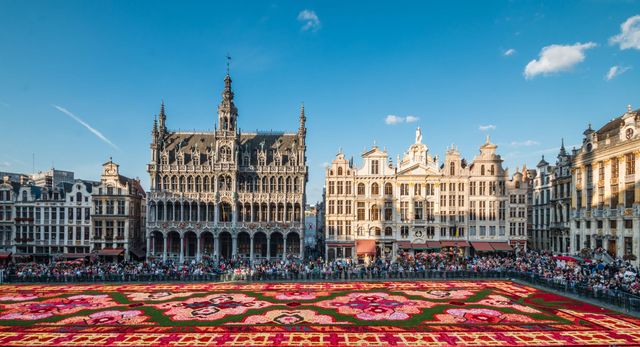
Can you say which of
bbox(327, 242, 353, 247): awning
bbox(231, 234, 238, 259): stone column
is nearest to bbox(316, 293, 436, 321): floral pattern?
bbox(327, 242, 353, 247): awning

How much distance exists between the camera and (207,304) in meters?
28.8

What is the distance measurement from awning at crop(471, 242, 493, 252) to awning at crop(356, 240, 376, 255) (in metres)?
13.5

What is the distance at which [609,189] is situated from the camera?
46469 millimetres

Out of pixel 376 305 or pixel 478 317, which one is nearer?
pixel 478 317

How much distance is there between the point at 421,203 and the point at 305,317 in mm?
36369

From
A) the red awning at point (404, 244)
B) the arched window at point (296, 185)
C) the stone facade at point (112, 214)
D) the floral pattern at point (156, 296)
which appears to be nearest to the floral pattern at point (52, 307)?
the floral pattern at point (156, 296)

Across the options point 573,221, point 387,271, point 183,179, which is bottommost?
point 387,271

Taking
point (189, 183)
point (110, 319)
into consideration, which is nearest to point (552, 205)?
point (189, 183)

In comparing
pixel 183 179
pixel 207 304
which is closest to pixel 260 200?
pixel 183 179

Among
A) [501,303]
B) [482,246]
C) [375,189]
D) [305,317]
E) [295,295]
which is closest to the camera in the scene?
[305,317]

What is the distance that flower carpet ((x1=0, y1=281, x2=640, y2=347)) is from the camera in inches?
811

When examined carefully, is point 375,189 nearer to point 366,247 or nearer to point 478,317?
point 366,247

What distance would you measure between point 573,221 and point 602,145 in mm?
10340

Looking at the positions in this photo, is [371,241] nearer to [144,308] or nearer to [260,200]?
[260,200]
